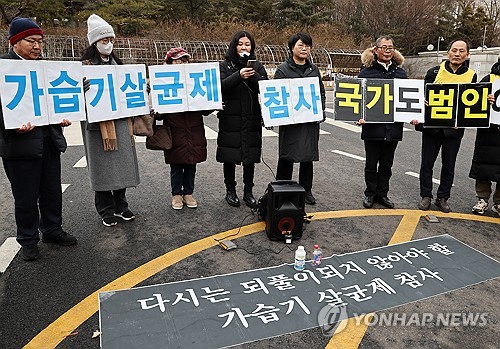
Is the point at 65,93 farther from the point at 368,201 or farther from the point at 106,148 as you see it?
the point at 368,201

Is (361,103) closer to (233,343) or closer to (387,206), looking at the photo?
(387,206)

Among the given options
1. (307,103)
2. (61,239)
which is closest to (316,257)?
(307,103)

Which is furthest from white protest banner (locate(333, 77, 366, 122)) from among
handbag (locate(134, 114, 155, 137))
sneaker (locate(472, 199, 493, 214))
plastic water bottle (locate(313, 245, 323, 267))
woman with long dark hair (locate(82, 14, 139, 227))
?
woman with long dark hair (locate(82, 14, 139, 227))

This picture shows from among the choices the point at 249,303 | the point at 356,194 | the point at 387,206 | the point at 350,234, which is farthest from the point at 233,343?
the point at 356,194

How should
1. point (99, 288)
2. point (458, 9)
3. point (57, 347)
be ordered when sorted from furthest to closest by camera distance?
point (458, 9)
point (99, 288)
point (57, 347)

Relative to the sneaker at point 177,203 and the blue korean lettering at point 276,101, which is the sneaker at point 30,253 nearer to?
the sneaker at point 177,203

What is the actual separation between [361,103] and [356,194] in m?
1.41

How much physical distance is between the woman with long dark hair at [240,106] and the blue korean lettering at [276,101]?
173 millimetres

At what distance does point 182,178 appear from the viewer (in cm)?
504

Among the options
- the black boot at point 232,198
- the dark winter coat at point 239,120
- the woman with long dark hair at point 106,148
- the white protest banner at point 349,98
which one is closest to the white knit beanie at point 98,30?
the woman with long dark hair at point 106,148

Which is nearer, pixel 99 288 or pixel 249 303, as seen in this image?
pixel 249 303

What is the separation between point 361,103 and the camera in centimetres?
498

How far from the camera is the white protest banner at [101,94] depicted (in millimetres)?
4117

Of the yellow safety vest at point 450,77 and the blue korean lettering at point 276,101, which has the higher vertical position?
the yellow safety vest at point 450,77
